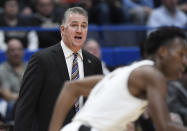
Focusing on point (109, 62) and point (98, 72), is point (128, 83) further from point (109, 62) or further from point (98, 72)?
point (109, 62)

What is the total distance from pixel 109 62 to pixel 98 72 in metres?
5.04

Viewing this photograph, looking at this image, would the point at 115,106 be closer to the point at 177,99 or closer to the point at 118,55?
the point at 177,99

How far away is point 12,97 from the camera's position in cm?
775

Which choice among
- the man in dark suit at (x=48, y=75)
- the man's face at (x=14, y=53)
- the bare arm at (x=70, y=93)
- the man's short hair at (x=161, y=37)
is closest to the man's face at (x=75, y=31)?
the man in dark suit at (x=48, y=75)

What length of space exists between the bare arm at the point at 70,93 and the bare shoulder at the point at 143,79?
39 cm

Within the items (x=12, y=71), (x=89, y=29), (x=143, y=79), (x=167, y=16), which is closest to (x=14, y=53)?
(x=12, y=71)

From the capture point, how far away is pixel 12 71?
26.6ft

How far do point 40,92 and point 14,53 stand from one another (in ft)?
12.6

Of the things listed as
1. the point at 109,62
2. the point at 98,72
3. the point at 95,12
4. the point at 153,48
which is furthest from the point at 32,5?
the point at 153,48

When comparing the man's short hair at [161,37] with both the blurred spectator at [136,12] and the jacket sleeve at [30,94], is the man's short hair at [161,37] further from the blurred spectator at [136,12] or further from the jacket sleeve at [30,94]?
the blurred spectator at [136,12]

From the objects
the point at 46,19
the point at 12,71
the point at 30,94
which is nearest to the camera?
the point at 30,94

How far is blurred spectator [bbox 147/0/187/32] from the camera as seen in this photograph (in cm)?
1070

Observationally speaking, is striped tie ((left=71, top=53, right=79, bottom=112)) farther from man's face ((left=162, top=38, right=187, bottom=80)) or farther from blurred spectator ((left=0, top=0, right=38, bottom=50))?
blurred spectator ((left=0, top=0, right=38, bottom=50))

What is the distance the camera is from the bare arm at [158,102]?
2.85 metres
